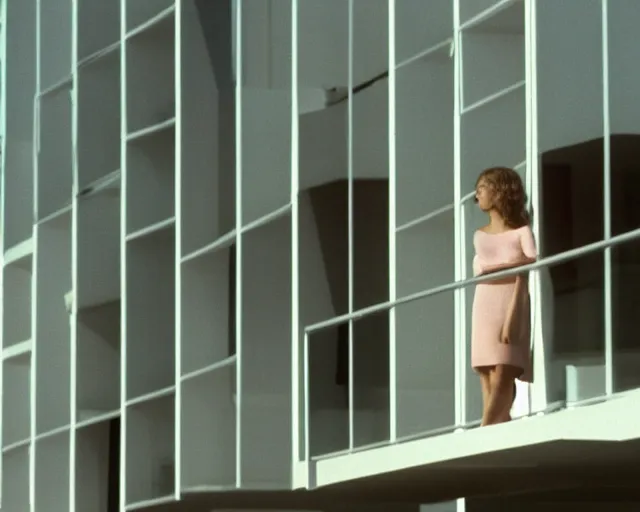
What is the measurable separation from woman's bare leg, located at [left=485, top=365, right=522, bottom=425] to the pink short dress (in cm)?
6

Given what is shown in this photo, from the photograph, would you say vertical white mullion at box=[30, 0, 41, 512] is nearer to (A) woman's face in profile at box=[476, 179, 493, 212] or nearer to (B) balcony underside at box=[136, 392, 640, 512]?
(B) balcony underside at box=[136, 392, 640, 512]

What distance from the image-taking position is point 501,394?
17.2 meters

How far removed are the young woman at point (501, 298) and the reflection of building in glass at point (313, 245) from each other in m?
0.20

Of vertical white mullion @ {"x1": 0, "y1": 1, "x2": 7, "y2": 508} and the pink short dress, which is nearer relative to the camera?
the pink short dress

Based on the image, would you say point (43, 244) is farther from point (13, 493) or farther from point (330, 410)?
point (330, 410)

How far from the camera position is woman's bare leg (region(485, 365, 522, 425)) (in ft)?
56.1

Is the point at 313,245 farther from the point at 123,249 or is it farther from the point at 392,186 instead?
the point at 123,249

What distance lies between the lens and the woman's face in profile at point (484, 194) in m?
16.7

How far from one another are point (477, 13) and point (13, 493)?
2006 cm

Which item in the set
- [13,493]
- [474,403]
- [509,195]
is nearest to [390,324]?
[474,403]

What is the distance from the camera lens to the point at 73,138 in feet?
115

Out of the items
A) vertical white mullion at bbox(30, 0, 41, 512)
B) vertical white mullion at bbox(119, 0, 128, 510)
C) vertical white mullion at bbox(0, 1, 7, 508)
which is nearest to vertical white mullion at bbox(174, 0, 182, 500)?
vertical white mullion at bbox(119, 0, 128, 510)

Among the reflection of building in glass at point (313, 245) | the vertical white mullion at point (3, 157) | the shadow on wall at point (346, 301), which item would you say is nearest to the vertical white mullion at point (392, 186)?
the reflection of building in glass at point (313, 245)

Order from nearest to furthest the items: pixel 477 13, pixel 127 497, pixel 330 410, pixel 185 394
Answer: pixel 477 13
pixel 330 410
pixel 185 394
pixel 127 497
